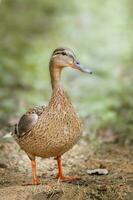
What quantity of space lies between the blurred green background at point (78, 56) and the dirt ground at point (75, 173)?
1.57 ft

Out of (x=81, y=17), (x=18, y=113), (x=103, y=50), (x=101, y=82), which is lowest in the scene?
(x=18, y=113)

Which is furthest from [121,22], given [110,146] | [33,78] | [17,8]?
[110,146]

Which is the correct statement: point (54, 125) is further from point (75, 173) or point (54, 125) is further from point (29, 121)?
point (75, 173)

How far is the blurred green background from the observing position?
11.6 m

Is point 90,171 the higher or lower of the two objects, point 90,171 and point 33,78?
the lower

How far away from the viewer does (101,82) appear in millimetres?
14430

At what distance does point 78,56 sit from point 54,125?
31.6ft

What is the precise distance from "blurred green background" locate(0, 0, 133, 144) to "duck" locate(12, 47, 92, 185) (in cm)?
148

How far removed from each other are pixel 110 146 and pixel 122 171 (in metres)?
1.67

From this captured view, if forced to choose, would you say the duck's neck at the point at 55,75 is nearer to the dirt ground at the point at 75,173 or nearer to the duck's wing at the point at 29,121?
the duck's wing at the point at 29,121

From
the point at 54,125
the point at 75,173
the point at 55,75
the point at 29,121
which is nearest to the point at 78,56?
the point at 75,173

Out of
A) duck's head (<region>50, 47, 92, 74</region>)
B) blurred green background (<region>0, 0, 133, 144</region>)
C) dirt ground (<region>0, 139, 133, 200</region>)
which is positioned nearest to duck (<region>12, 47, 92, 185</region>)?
duck's head (<region>50, 47, 92, 74</region>)

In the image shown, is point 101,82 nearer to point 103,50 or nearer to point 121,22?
point 103,50

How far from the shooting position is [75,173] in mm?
8156
